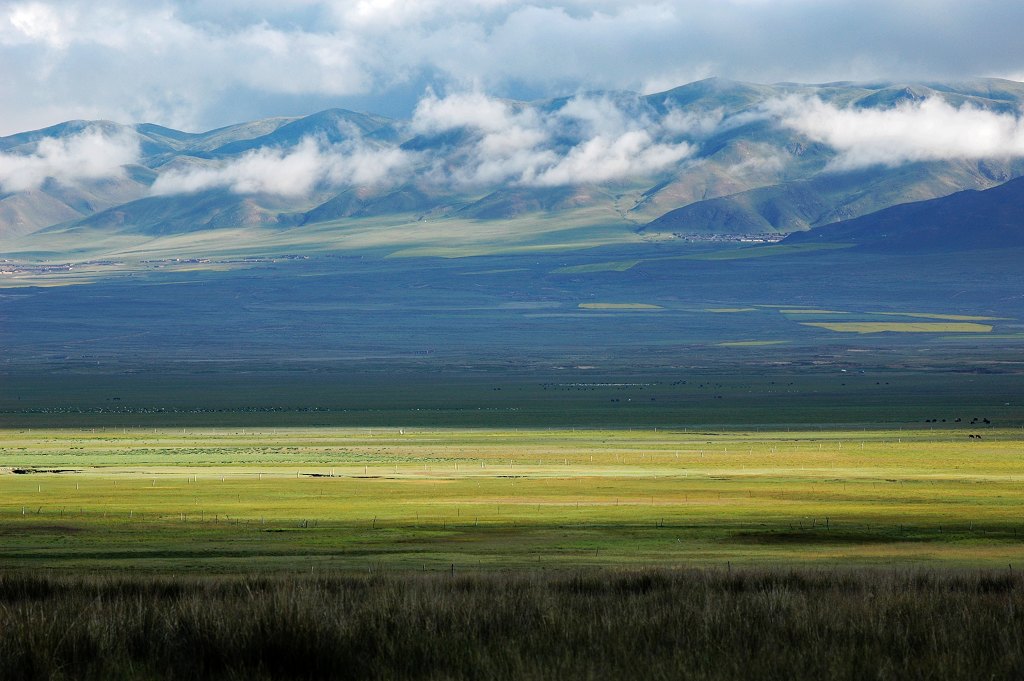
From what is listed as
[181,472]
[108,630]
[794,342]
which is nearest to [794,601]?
[108,630]

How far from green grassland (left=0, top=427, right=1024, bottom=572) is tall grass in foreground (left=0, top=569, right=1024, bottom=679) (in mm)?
9224

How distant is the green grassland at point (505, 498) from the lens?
26.4m

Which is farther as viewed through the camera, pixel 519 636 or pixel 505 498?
pixel 505 498

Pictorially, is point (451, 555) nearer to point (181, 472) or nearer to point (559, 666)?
point (559, 666)

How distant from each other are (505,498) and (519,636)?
106 ft

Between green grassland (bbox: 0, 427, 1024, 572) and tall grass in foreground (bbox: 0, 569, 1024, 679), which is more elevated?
tall grass in foreground (bbox: 0, 569, 1024, 679)

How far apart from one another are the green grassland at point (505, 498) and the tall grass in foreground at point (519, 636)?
9224 mm

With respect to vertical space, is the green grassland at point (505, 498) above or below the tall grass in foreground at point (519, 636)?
below

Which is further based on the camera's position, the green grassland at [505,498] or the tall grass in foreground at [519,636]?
the green grassland at [505,498]

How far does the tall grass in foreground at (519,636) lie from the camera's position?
10.5 m

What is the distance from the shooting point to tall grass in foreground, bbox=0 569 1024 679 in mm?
10500

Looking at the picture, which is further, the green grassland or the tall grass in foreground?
the green grassland

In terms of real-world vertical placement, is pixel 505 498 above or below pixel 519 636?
below

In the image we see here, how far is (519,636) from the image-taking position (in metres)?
11.8
